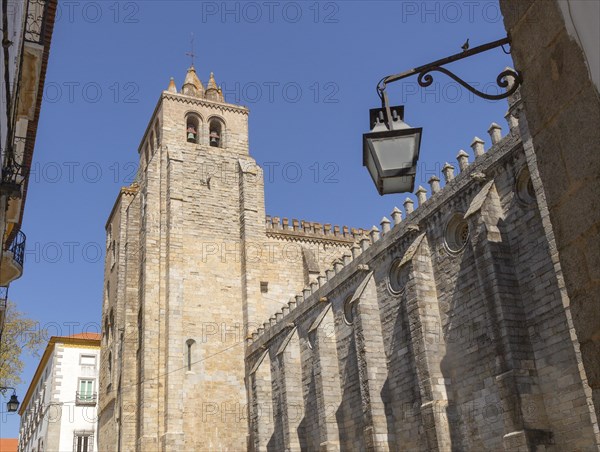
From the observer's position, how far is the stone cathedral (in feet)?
46.9

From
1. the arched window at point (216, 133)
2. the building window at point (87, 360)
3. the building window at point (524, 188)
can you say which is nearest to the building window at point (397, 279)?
the building window at point (524, 188)

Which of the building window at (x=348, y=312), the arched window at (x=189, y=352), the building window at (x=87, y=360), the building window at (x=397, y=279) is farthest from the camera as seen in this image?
the building window at (x=87, y=360)

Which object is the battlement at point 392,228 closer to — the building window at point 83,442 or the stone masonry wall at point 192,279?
the stone masonry wall at point 192,279

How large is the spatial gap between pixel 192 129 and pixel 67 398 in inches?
686

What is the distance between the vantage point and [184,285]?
2867cm

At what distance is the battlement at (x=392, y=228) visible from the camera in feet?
53.4

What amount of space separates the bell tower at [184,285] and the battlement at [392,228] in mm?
1787

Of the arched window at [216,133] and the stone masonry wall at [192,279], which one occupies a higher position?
the arched window at [216,133]

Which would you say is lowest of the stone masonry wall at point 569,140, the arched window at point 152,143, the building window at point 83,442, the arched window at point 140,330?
the stone masonry wall at point 569,140

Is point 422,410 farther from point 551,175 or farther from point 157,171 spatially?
point 157,171

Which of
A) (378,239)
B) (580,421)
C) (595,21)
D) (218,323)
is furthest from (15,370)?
(595,21)

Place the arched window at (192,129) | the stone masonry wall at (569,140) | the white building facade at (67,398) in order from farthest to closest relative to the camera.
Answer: the white building facade at (67,398)
the arched window at (192,129)
the stone masonry wall at (569,140)

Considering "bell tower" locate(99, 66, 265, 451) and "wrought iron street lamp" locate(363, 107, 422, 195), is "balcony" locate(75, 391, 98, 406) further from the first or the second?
"wrought iron street lamp" locate(363, 107, 422, 195)

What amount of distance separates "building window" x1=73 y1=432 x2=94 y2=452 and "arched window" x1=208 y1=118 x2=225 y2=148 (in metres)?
18.1
